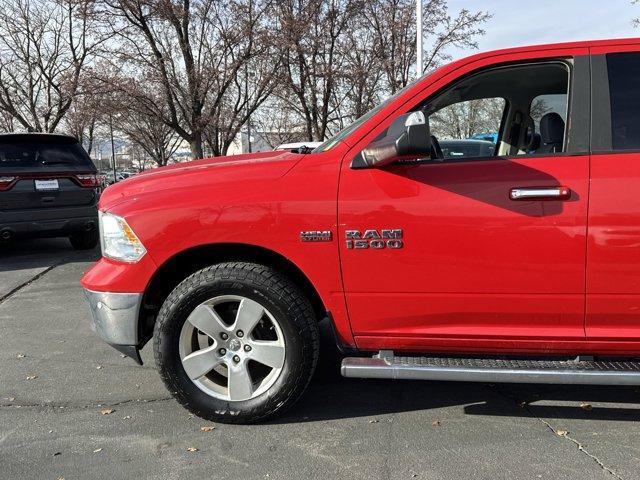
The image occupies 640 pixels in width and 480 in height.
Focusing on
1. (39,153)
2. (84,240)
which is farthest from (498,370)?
(84,240)

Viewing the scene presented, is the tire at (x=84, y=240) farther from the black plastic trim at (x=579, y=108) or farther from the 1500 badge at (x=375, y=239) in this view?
the black plastic trim at (x=579, y=108)

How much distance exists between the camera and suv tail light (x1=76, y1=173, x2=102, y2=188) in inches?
326

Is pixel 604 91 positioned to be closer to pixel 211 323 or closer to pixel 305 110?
pixel 211 323

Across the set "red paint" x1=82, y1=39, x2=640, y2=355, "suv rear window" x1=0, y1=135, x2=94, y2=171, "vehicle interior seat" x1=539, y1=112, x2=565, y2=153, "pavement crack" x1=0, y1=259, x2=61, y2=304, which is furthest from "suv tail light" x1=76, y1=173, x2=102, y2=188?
"vehicle interior seat" x1=539, y1=112, x2=565, y2=153

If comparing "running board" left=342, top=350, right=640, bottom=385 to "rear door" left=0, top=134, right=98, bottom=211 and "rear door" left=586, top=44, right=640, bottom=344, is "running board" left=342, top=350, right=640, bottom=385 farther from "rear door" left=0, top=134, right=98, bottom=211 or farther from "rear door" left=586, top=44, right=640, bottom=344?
"rear door" left=0, top=134, right=98, bottom=211

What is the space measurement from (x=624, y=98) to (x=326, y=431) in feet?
7.86

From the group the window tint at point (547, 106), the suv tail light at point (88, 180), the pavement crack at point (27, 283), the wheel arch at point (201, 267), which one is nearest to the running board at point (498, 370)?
the wheel arch at point (201, 267)

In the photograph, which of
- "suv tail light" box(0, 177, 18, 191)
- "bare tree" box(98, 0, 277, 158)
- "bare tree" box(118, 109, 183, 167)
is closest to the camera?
"suv tail light" box(0, 177, 18, 191)

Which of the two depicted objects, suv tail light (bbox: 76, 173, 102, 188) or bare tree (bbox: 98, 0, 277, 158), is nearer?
suv tail light (bbox: 76, 173, 102, 188)

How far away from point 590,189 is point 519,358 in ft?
3.12

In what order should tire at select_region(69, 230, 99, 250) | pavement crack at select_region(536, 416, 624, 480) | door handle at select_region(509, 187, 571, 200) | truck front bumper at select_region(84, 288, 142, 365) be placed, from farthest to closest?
1. tire at select_region(69, 230, 99, 250)
2. truck front bumper at select_region(84, 288, 142, 365)
3. door handle at select_region(509, 187, 571, 200)
4. pavement crack at select_region(536, 416, 624, 480)

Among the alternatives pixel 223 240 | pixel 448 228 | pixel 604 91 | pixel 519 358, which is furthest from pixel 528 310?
pixel 223 240

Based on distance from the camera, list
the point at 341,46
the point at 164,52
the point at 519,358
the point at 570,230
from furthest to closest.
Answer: the point at 341,46 → the point at 164,52 → the point at 519,358 → the point at 570,230

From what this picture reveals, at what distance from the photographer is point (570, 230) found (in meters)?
2.80
